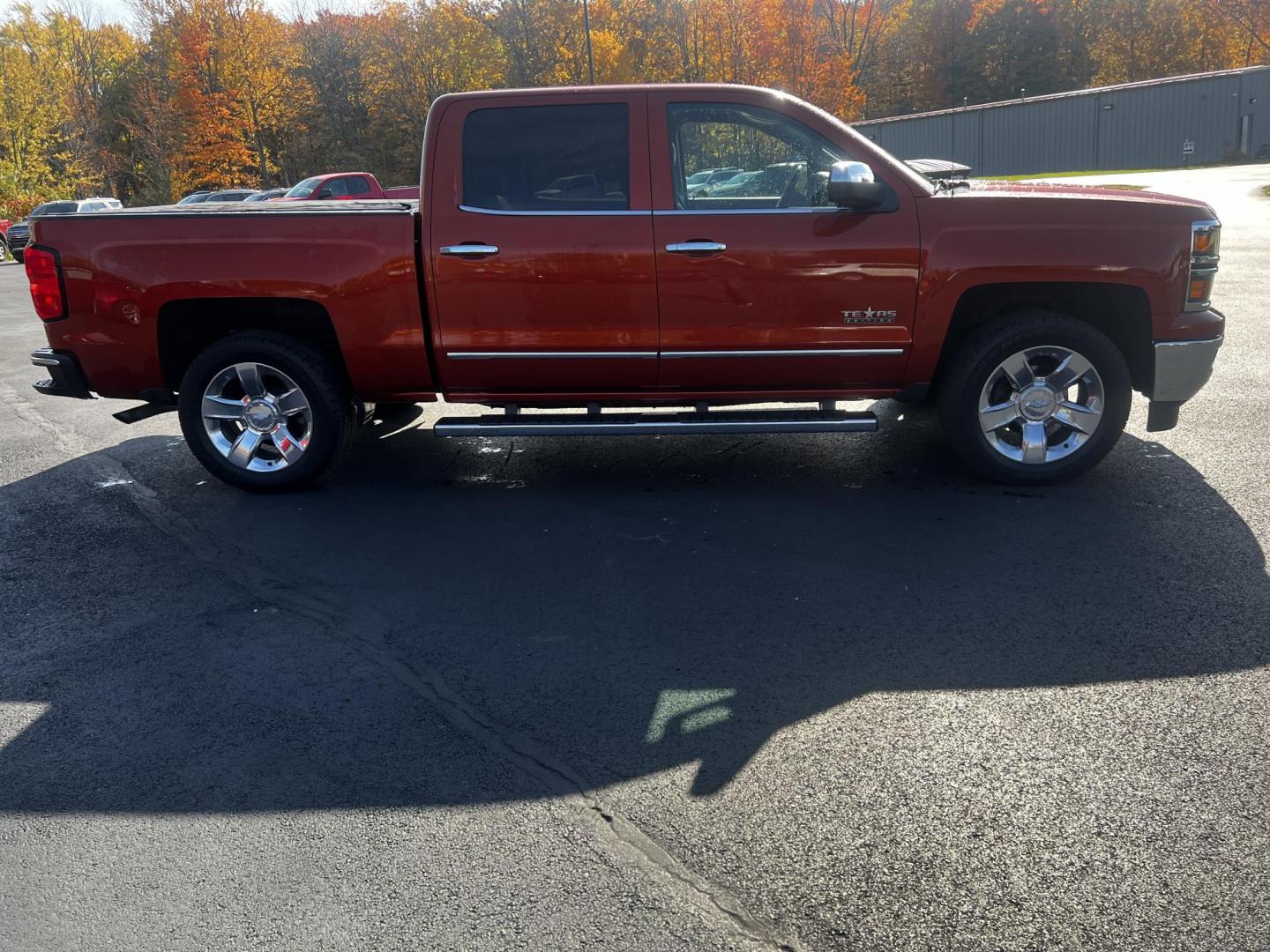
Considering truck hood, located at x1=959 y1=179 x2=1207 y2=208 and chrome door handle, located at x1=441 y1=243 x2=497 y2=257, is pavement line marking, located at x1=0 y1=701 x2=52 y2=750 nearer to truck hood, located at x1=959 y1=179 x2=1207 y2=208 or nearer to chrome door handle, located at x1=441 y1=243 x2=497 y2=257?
chrome door handle, located at x1=441 y1=243 x2=497 y2=257

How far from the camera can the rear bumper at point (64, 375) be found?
6066mm

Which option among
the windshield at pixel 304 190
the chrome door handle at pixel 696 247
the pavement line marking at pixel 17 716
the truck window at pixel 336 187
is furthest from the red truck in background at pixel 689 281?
the truck window at pixel 336 187

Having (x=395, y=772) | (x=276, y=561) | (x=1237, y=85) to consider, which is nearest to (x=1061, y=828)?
(x=395, y=772)

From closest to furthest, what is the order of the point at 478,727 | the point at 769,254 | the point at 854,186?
the point at 478,727 → the point at 854,186 → the point at 769,254

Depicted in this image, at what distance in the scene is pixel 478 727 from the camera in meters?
3.60

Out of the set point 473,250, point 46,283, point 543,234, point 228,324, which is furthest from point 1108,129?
point 46,283

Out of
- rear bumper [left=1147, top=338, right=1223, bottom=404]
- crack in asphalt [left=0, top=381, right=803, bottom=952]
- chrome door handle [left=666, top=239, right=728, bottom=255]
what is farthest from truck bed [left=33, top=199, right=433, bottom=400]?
rear bumper [left=1147, top=338, right=1223, bottom=404]

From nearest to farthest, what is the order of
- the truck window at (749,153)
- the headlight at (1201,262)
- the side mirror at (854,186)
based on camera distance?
1. the side mirror at (854,186)
2. the headlight at (1201,262)
3. the truck window at (749,153)

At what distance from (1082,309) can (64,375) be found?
18.4ft

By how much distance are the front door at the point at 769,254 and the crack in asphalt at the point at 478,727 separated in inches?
87.9

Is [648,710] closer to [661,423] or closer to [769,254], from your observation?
[661,423]

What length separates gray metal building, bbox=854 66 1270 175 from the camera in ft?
150

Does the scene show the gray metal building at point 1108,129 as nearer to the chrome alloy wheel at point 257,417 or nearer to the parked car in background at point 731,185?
the parked car in background at point 731,185

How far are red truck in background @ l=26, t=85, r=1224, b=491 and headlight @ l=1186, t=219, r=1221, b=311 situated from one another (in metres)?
0.01
